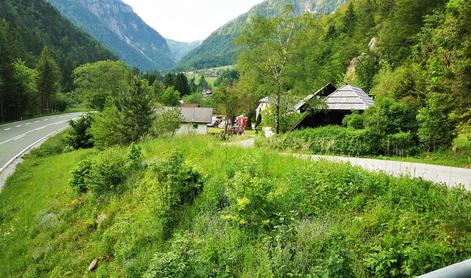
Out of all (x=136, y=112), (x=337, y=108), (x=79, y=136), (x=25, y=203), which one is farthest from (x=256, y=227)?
(x=79, y=136)

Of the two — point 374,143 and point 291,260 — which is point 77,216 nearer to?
point 291,260

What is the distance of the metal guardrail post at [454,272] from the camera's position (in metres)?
1.11

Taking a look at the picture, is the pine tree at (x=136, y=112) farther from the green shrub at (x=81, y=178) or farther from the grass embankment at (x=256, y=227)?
the grass embankment at (x=256, y=227)

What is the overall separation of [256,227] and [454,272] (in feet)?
16.9

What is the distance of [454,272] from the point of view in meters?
1.13

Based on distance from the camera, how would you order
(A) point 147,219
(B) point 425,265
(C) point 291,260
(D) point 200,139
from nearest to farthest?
(B) point 425,265 → (C) point 291,260 → (A) point 147,219 → (D) point 200,139

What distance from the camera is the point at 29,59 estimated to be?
68.9 metres

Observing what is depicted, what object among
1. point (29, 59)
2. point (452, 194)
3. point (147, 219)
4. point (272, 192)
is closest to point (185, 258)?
point (272, 192)

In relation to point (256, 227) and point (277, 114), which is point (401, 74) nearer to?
point (277, 114)

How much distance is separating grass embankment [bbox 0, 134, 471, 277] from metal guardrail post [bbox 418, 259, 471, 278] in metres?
3.40

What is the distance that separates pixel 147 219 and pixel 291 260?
4.21 meters

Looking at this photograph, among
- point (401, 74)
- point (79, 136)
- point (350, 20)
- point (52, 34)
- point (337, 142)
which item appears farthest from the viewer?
point (52, 34)

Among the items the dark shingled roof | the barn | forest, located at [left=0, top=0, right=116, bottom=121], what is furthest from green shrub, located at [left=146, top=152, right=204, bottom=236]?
forest, located at [left=0, top=0, right=116, bottom=121]

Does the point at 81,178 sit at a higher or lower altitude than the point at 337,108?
lower
